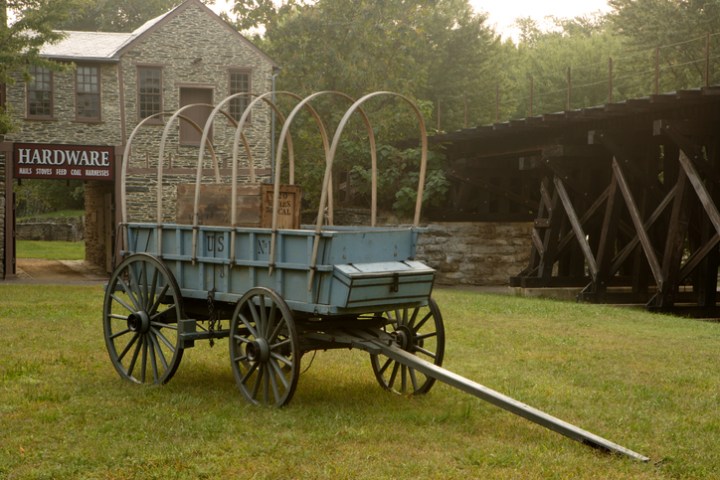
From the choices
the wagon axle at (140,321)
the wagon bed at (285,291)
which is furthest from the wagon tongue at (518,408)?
the wagon axle at (140,321)

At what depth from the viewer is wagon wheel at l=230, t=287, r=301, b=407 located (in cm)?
807

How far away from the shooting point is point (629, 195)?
18250 mm

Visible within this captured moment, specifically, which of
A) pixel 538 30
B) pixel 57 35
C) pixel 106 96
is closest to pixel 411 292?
pixel 57 35

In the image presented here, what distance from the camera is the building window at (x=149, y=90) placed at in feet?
89.8

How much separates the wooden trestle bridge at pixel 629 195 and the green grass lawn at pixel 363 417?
504 cm

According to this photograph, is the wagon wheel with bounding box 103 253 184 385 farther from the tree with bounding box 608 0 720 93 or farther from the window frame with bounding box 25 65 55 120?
the tree with bounding box 608 0 720 93

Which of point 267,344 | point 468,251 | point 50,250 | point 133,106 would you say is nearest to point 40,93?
point 133,106

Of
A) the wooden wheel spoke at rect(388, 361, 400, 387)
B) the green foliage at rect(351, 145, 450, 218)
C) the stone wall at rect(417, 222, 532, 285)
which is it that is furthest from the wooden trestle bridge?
the wooden wheel spoke at rect(388, 361, 400, 387)

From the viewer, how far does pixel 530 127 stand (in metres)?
20.6

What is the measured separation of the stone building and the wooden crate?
1645cm

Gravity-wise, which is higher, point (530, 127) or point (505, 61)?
point (505, 61)

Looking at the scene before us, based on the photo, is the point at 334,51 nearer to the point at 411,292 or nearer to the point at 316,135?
the point at 316,135

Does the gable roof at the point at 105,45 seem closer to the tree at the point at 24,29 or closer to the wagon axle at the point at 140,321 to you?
the tree at the point at 24,29

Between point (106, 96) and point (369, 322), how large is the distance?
19.8m
